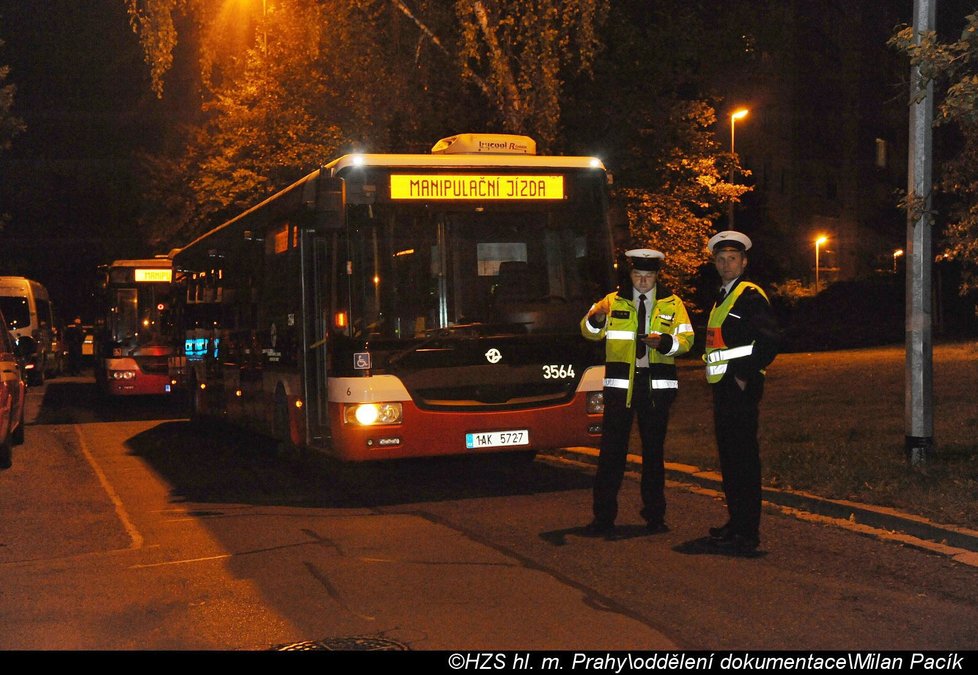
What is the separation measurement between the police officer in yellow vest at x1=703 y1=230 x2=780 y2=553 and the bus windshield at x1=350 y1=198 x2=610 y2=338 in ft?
10.5

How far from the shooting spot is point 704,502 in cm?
1049

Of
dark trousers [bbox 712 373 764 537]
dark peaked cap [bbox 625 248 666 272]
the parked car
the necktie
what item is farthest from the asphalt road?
dark peaked cap [bbox 625 248 666 272]

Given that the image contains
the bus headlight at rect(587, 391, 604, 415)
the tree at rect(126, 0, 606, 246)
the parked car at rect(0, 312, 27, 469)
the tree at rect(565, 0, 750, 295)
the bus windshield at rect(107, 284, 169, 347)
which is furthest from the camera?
the bus windshield at rect(107, 284, 169, 347)

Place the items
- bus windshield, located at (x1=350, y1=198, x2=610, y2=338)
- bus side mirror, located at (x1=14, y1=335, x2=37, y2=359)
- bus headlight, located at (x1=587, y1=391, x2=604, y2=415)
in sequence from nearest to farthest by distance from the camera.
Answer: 1. bus windshield, located at (x1=350, y1=198, x2=610, y2=338)
2. bus headlight, located at (x1=587, y1=391, x2=604, y2=415)
3. bus side mirror, located at (x1=14, y1=335, x2=37, y2=359)

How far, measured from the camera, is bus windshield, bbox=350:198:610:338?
10891 mm

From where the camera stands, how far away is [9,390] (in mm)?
14266

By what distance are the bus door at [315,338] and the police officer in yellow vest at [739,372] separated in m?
4.24

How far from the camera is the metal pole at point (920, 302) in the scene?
11.0 metres

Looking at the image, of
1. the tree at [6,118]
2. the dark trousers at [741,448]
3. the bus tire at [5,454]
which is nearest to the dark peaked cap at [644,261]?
the dark trousers at [741,448]

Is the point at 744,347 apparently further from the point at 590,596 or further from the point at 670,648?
the point at 670,648

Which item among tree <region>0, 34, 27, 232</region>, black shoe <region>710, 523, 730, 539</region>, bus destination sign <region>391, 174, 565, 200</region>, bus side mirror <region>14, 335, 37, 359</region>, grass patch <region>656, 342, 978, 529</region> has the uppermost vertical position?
tree <region>0, 34, 27, 232</region>

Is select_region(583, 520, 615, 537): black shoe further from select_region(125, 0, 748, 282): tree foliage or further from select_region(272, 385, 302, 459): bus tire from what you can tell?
select_region(125, 0, 748, 282): tree foliage

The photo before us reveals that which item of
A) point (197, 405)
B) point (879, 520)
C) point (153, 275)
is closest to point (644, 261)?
point (879, 520)

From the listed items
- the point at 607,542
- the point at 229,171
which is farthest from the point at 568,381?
the point at 229,171
